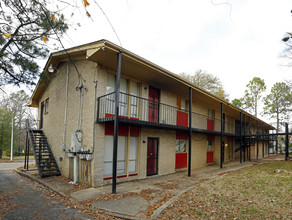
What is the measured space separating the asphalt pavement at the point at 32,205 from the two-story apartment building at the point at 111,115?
1855 mm

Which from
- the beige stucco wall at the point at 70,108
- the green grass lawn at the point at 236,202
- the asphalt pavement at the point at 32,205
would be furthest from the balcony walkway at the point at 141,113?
the green grass lawn at the point at 236,202

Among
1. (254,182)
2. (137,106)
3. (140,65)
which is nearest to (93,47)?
(140,65)

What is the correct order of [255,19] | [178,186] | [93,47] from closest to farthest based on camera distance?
[255,19] < [93,47] < [178,186]

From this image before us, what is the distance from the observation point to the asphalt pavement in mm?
5344

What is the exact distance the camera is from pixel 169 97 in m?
12.9

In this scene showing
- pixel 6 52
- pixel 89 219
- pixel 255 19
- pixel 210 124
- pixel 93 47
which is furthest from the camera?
pixel 210 124

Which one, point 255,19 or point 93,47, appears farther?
point 93,47

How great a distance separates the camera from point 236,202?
19.2 ft

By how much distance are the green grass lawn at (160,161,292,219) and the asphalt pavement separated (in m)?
2.85

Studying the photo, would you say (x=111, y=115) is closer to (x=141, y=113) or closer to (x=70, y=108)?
(x=141, y=113)

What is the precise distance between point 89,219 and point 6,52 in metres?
5.83

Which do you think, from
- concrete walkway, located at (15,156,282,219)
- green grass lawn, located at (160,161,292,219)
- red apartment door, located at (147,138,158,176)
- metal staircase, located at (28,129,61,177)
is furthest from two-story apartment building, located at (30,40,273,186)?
green grass lawn, located at (160,161,292,219)

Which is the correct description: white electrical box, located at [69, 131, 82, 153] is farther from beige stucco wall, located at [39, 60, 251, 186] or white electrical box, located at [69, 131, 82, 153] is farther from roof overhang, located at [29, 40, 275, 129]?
roof overhang, located at [29, 40, 275, 129]

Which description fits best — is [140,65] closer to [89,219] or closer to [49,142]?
[89,219]
